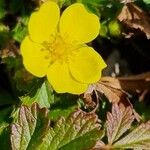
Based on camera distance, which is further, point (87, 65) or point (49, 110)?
point (49, 110)

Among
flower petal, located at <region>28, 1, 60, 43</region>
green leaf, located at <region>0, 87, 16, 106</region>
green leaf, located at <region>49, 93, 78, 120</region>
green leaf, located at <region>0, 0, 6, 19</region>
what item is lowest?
green leaf, located at <region>49, 93, 78, 120</region>

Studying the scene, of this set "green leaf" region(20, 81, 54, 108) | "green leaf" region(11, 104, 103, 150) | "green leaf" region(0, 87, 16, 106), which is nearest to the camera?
"green leaf" region(11, 104, 103, 150)

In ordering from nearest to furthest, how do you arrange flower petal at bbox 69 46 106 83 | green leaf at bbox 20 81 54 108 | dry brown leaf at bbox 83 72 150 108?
1. flower petal at bbox 69 46 106 83
2. green leaf at bbox 20 81 54 108
3. dry brown leaf at bbox 83 72 150 108

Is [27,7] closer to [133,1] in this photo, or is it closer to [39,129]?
[133,1]

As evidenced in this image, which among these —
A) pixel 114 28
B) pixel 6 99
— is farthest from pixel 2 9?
pixel 114 28

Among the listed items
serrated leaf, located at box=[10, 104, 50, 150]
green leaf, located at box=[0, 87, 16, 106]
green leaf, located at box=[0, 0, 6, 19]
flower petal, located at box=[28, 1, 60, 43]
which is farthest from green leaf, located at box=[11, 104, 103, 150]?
green leaf, located at box=[0, 0, 6, 19]

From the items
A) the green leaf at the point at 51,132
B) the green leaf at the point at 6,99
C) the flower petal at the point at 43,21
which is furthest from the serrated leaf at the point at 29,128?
the green leaf at the point at 6,99

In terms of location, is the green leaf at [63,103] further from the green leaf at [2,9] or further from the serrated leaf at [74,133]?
the green leaf at [2,9]

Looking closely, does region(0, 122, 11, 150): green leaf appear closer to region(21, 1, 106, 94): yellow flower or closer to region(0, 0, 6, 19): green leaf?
region(21, 1, 106, 94): yellow flower

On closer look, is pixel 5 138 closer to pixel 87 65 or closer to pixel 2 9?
pixel 87 65
